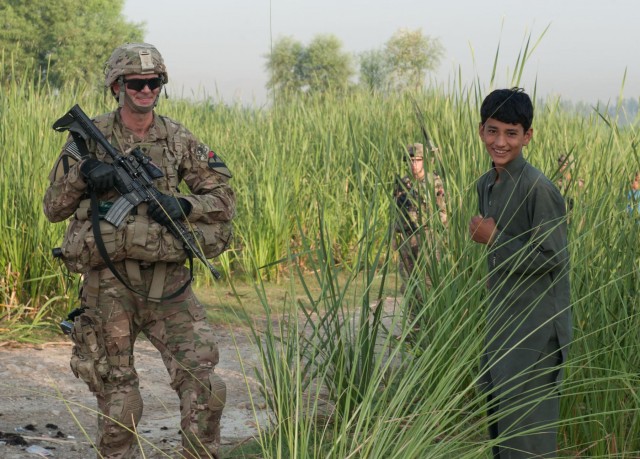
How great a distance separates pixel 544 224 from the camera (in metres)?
2.77

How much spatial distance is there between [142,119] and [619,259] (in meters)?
2.04

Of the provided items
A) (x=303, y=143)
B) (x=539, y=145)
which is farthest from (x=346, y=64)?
(x=539, y=145)

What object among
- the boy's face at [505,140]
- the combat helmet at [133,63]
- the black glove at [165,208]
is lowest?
the black glove at [165,208]

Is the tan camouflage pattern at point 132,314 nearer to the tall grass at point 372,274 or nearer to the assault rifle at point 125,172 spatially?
the assault rifle at point 125,172

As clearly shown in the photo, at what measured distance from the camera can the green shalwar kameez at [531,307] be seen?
9.18 feet

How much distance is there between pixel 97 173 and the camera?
3.77 meters

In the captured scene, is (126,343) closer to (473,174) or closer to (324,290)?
(324,290)

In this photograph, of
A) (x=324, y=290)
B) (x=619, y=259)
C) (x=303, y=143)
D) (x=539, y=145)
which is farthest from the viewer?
(x=303, y=143)

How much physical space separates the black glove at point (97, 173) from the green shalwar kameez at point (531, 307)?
5.41 ft

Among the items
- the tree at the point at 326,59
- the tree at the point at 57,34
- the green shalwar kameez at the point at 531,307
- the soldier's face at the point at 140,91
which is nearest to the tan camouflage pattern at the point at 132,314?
the soldier's face at the point at 140,91

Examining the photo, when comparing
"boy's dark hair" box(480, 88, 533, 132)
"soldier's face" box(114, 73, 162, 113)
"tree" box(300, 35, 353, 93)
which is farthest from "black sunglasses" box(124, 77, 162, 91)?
"tree" box(300, 35, 353, 93)

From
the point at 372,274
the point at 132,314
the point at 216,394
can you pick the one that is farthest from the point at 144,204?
the point at 372,274

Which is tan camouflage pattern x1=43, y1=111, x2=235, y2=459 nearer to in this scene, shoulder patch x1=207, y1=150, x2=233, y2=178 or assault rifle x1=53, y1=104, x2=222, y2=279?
assault rifle x1=53, y1=104, x2=222, y2=279

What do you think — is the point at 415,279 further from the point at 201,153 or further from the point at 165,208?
the point at 201,153
